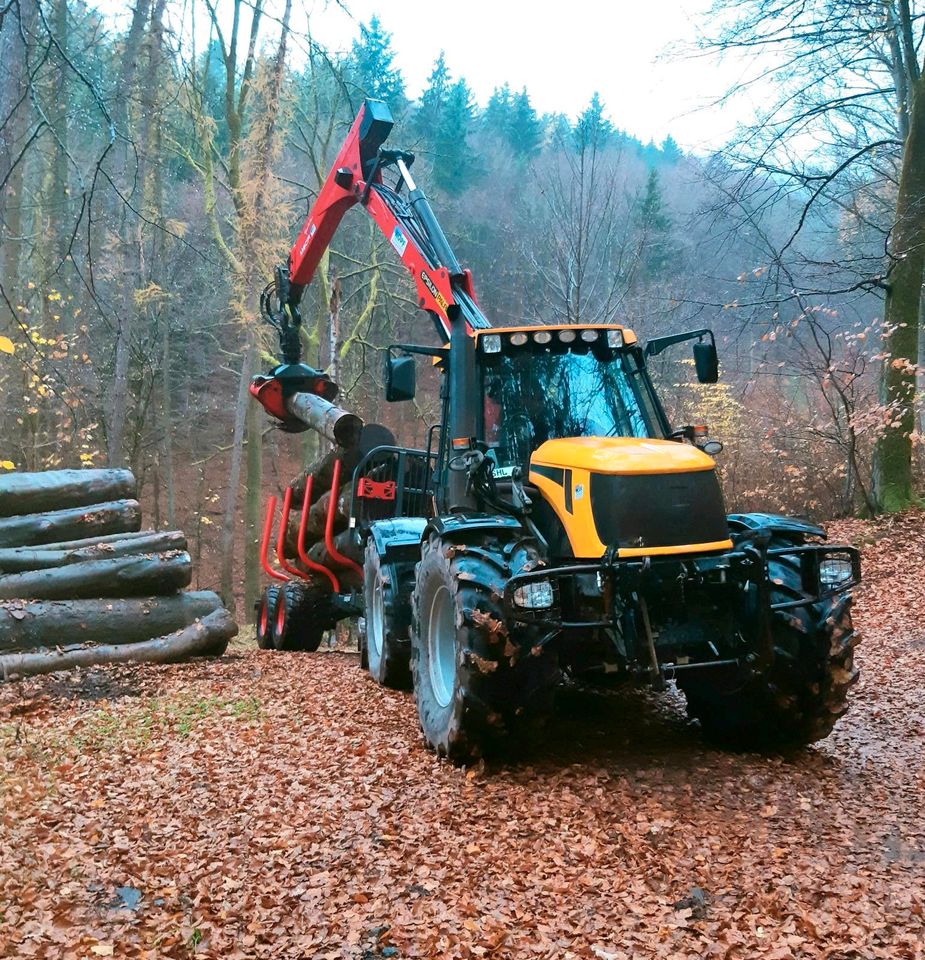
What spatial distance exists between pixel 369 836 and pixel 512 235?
23831 mm

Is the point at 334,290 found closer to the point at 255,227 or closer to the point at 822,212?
the point at 255,227

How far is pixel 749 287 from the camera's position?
15.3 m

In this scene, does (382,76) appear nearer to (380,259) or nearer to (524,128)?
(380,259)

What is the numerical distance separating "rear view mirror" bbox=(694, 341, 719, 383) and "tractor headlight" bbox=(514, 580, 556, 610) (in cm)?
210

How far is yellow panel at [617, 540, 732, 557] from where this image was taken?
4.90 m

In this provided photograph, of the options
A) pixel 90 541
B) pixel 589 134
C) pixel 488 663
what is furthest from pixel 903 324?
pixel 90 541

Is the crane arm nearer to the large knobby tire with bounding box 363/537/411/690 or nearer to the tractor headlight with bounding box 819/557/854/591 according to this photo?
the large knobby tire with bounding box 363/537/411/690

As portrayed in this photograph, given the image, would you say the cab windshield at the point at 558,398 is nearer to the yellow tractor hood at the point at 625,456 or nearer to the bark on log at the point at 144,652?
the yellow tractor hood at the point at 625,456

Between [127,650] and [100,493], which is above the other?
[100,493]

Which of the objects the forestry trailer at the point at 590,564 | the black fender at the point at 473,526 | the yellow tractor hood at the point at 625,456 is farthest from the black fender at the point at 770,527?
the black fender at the point at 473,526

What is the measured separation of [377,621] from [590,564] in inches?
131

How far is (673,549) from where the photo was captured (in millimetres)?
4961

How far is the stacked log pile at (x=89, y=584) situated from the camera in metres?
8.36

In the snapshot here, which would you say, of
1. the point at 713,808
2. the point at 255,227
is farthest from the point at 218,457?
the point at 713,808
